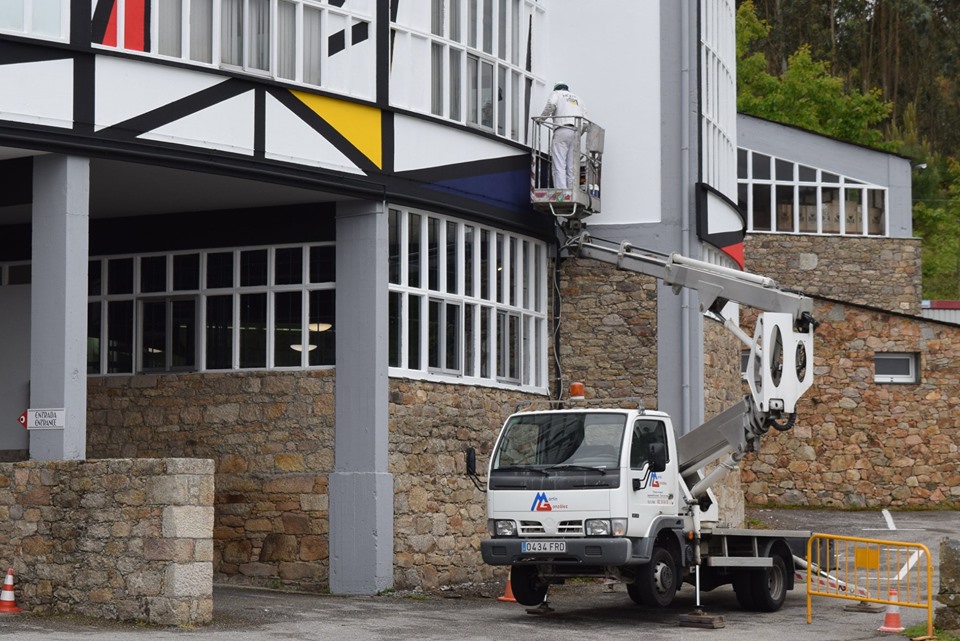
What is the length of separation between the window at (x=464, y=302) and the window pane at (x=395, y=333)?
0.01 metres

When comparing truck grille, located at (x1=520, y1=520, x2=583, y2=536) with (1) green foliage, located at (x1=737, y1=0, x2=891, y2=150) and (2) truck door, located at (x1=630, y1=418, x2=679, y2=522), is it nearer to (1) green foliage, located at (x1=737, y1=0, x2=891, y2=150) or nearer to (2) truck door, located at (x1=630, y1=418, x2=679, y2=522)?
(2) truck door, located at (x1=630, y1=418, x2=679, y2=522)

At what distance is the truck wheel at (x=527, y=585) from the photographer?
17672 mm

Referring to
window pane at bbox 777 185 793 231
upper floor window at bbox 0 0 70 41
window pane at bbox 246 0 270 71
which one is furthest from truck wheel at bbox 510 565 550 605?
window pane at bbox 777 185 793 231

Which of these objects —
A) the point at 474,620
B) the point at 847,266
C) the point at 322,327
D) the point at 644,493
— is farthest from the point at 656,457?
the point at 847,266

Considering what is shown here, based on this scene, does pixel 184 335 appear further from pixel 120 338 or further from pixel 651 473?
pixel 651 473

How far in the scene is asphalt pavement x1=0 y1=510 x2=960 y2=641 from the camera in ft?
50.9

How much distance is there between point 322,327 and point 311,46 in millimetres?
3535

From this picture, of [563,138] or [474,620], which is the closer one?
[474,620]

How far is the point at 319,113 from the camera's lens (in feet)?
64.2

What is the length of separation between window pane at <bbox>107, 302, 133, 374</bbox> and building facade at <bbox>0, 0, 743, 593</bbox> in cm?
3

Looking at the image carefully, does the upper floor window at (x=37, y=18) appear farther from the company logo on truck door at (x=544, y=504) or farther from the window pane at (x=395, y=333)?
the company logo on truck door at (x=544, y=504)

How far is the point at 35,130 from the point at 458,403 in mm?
7200

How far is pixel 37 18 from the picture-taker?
17062 mm

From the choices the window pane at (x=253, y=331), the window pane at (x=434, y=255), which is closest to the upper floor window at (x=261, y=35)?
the window pane at (x=434, y=255)
